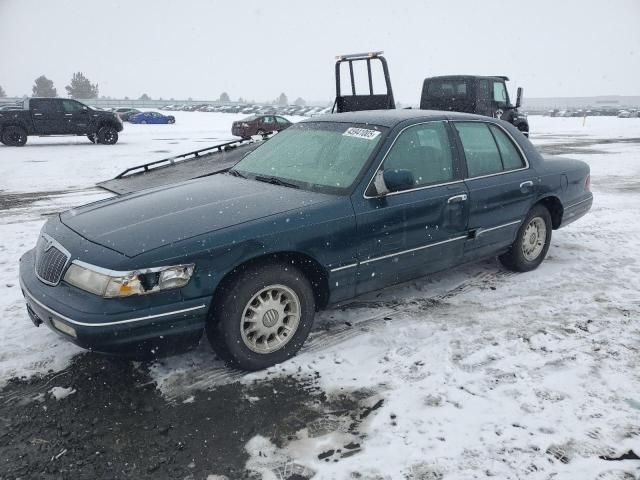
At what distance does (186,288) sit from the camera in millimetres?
2758

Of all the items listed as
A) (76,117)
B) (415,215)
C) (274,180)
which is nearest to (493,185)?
(415,215)

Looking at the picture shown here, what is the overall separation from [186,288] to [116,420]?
0.81m

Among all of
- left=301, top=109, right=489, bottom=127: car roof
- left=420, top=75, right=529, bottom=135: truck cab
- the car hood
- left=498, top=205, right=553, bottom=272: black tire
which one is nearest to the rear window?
Result: left=420, top=75, right=529, bottom=135: truck cab

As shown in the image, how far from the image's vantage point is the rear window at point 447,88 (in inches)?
551

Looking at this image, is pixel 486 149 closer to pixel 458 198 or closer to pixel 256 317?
pixel 458 198

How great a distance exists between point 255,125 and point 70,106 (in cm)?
837

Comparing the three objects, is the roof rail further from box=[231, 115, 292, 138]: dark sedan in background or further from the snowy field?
box=[231, 115, 292, 138]: dark sedan in background

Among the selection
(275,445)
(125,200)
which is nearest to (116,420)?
(275,445)

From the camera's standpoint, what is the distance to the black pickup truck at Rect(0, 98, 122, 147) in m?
17.1

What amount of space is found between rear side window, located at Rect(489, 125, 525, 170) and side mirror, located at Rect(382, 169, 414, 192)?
5.10 ft

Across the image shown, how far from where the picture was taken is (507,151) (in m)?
4.62

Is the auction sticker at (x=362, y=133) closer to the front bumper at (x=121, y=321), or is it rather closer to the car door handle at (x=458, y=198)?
the car door handle at (x=458, y=198)

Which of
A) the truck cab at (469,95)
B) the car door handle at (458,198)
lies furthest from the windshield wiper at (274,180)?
the truck cab at (469,95)

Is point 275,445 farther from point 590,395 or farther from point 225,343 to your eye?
point 590,395
